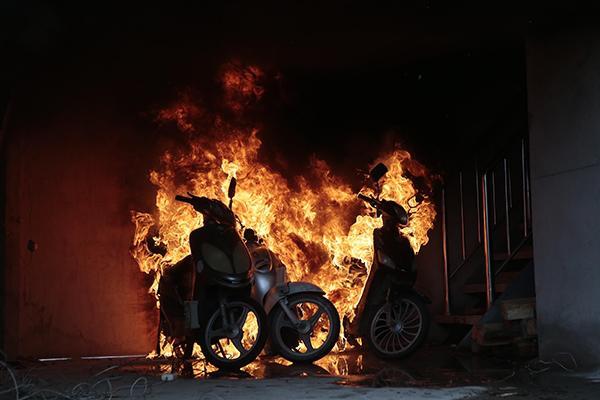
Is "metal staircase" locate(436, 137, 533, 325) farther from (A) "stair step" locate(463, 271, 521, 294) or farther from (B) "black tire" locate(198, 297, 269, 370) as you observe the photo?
(B) "black tire" locate(198, 297, 269, 370)

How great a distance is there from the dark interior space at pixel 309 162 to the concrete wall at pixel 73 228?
2 cm

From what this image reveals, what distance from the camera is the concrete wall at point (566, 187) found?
20.5 feet

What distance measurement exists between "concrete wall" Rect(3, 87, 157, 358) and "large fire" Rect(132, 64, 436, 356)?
0.27 metres

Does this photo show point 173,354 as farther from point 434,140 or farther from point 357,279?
point 434,140

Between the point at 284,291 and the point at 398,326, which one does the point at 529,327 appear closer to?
the point at 398,326

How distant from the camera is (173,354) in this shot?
8078mm

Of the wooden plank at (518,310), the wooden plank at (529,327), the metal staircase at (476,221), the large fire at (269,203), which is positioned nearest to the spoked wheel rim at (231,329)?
the large fire at (269,203)

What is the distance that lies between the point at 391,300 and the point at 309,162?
256 cm

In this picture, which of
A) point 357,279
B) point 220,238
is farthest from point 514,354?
point 220,238

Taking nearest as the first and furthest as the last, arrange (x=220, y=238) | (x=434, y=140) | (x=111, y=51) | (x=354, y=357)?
(x=220, y=238) < (x=354, y=357) < (x=111, y=51) < (x=434, y=140)

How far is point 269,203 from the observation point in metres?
9.12

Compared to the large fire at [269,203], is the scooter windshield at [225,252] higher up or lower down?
lower down

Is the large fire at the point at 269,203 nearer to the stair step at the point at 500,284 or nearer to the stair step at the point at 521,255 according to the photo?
the stair step at the point at 500,284

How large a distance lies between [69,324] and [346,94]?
13.9 ft
